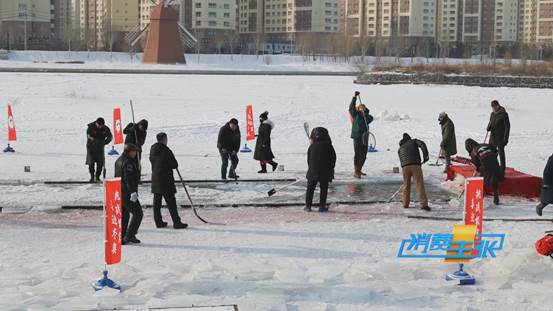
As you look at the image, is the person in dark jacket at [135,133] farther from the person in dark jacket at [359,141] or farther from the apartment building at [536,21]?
the apartment building at [536,21]

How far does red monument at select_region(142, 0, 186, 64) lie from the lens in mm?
76500

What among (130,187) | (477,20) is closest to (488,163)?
(130,187)

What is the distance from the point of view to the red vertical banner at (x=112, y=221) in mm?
8188

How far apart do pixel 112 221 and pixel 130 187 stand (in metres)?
1.88

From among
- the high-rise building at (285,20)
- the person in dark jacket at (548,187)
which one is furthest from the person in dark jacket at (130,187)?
the high-rise building at (285,20)

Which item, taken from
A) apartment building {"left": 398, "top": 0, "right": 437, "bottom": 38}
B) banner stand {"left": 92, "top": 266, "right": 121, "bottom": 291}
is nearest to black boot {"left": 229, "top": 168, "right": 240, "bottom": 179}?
banner stand {"left": 92, "top": 266, "right": 121, "bottom": 291}

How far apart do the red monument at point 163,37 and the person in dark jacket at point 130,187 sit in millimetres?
67787

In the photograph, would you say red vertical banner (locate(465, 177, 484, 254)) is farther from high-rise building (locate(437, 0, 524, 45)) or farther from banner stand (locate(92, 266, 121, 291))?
high-rise building (locate(437, 0, 524, 45))

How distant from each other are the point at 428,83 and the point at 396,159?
32406mm

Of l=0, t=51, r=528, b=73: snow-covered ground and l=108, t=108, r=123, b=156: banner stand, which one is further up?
l=0, t=51, r=528, b=73: snow-covered ground

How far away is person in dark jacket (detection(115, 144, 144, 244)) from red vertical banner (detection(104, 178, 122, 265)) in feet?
5.69

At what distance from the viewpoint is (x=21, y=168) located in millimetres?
17406

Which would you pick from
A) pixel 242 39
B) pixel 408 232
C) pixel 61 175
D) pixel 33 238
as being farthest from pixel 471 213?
pixel 242 39

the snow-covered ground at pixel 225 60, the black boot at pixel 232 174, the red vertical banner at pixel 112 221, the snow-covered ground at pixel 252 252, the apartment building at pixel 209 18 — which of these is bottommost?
the snow-covered ground at pixel 252 252
